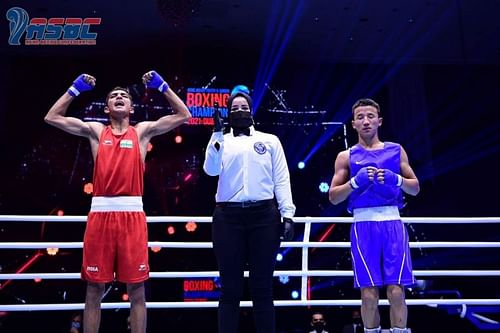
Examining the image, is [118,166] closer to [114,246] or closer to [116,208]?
[116,208]

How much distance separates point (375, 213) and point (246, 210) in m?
0.74

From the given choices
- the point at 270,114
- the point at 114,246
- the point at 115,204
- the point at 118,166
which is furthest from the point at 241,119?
the point at 270,114

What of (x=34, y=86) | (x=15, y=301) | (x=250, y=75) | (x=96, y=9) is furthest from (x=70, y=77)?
(x=15, y=301)

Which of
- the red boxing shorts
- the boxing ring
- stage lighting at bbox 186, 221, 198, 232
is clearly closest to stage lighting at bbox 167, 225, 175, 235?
stage lighting at bbox 186, 221, 198, 232

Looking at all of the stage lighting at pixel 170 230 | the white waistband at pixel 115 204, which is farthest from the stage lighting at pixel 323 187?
the white waistband at pixel 115 204

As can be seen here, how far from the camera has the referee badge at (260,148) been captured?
294 cm

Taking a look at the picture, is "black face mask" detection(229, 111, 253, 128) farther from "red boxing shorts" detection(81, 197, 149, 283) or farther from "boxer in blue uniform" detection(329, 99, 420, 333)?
"red boxing shorts" detection(81, 197, 149, 283)

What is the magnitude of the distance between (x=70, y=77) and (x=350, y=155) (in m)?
7.34

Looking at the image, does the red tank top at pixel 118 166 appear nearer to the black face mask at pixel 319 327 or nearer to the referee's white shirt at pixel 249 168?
the referee's white shirt at pixel 249 168

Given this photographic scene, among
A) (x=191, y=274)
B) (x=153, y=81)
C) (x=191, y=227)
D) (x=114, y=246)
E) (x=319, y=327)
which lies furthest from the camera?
(x=191, y=227)

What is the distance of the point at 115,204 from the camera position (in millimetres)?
2863

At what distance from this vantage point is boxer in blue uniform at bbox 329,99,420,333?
2773 mm

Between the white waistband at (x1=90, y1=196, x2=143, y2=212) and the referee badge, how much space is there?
2.49ft

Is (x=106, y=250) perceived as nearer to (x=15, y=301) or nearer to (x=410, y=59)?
(x=15, y=301)
